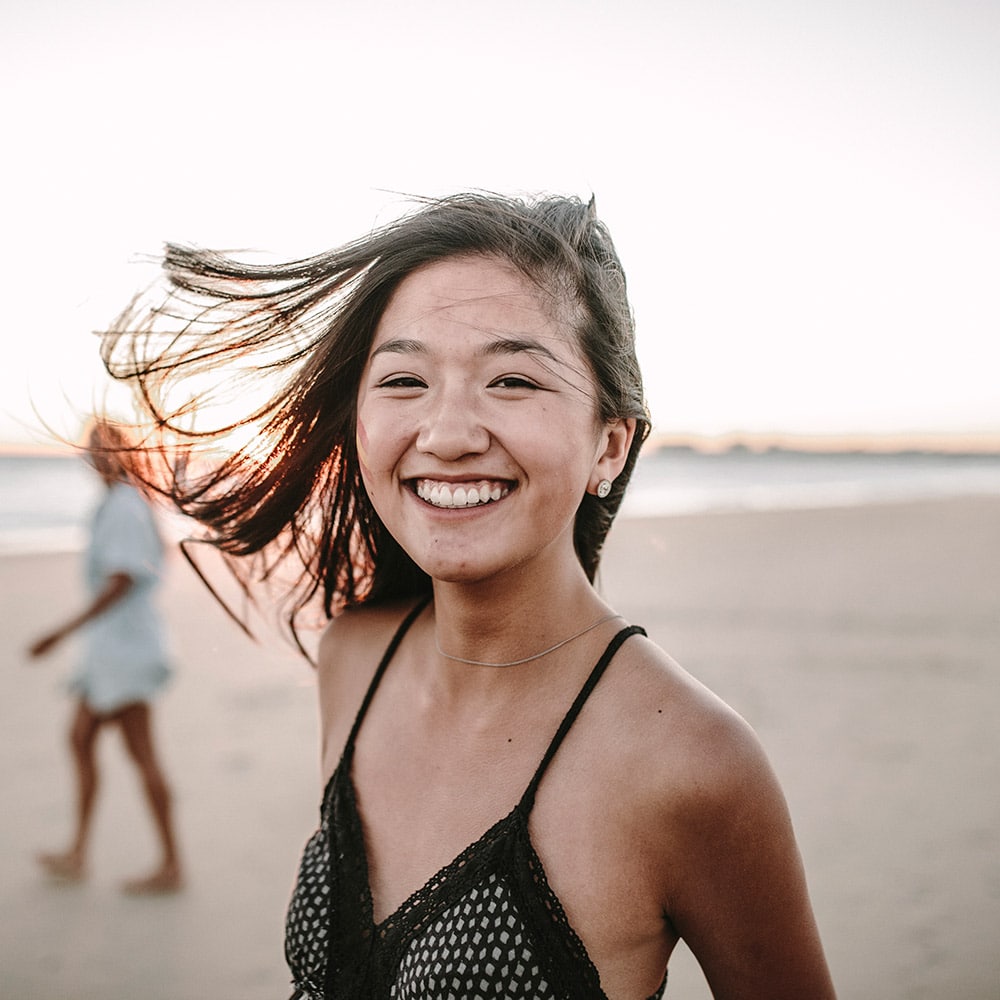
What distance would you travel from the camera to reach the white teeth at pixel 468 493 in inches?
72.1

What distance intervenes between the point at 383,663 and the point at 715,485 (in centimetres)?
3589

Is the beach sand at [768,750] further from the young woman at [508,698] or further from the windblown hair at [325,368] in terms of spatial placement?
the young woman at [508,698]

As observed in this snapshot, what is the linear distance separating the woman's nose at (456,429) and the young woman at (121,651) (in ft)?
10.5

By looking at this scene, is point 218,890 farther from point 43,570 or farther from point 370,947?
point 43,570

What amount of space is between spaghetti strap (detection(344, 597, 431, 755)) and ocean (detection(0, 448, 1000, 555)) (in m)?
10.5

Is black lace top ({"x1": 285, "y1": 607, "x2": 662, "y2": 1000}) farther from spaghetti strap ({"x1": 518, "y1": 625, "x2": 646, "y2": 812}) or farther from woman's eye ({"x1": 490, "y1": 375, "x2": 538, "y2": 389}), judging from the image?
woman's eye ({"x1": 490, "y1": 375, "x2": 538, "y2": 389})

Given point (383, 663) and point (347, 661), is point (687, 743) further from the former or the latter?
point (347, 661)

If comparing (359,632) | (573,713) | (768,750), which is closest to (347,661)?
(359,632)

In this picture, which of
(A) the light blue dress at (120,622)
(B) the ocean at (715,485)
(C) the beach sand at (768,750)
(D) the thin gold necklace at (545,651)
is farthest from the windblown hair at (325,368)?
(B) the ocean at (715,485)

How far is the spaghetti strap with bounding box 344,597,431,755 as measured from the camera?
7.55 ft

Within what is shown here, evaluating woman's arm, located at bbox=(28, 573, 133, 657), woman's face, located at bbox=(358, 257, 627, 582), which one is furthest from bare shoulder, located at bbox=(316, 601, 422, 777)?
woman's arm, located at bbox=(28, 573, 133, 657)

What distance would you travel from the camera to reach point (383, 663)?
7.91 ft

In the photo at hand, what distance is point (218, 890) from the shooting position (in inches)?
196

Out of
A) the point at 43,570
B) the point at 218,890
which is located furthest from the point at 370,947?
the point at 43,570
